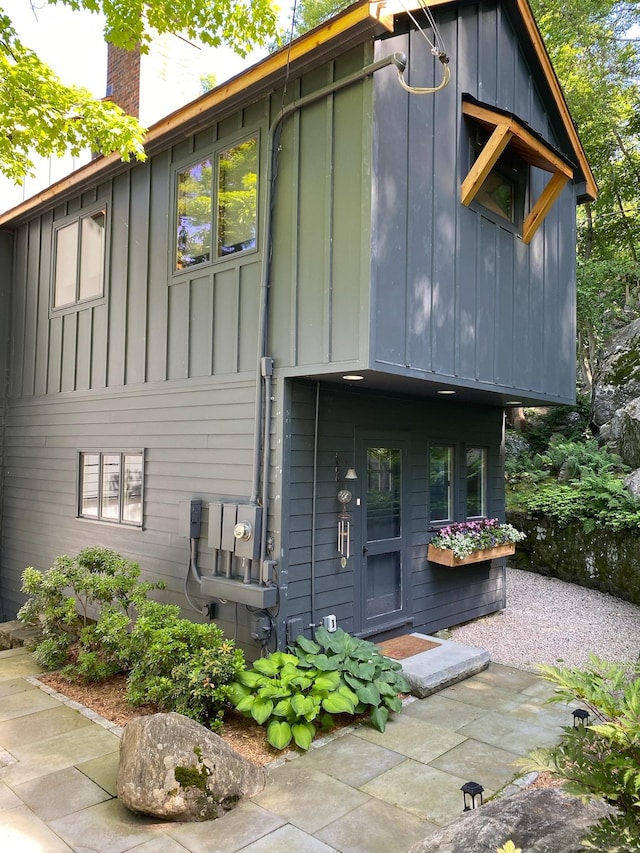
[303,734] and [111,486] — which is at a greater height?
[111,486]

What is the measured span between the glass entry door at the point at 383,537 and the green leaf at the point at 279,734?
1.76 meters

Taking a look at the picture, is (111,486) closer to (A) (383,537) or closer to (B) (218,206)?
(A) (383,537)

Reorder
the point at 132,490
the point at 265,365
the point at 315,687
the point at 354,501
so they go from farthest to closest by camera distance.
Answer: the point at 132,490, the point at 354,501, the point at 265,365, the point at 315,687

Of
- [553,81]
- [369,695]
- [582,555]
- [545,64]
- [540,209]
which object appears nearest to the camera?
[369,695]

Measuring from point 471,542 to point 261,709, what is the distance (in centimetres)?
339

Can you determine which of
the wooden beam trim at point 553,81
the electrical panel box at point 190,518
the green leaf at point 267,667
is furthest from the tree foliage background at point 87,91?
the green leaf at point 267,667

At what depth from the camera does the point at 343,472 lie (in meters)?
5.53

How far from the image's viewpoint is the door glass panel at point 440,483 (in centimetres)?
679

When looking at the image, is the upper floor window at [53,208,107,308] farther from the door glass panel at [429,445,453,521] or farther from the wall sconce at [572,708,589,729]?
the wall sconce at [572,708,589,729]

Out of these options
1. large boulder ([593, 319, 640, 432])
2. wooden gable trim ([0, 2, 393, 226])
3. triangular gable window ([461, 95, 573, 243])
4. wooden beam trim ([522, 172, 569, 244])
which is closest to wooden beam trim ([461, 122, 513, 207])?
triangular gable window ([461, 95, 573, 243])

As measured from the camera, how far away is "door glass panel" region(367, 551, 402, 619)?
5.92m

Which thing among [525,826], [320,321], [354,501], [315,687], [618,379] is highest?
[618,379]

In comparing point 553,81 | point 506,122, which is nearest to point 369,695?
point 506,122

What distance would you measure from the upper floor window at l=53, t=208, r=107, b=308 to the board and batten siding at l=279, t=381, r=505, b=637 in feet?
11.7
